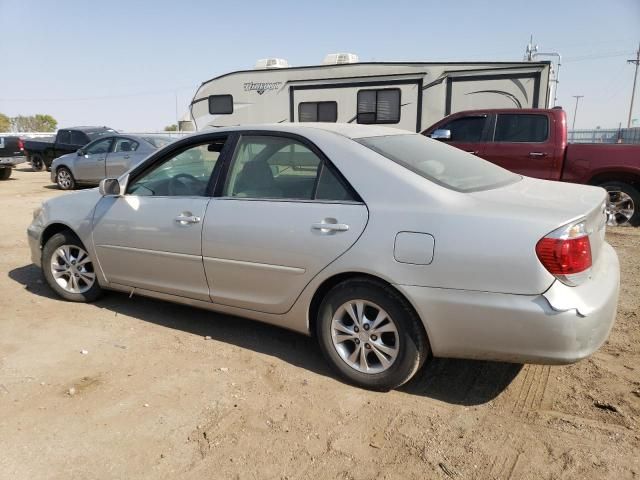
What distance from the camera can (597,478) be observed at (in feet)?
7.50

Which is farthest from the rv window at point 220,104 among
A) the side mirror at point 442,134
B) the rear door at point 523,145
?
the rear door at point 523,145

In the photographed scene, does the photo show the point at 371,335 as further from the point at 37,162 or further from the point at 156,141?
the point at 37,162

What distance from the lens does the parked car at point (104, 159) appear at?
11875mm

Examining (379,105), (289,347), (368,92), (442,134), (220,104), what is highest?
(368,92)

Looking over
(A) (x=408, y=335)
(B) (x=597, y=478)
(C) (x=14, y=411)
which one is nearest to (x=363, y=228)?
(A) (x=408, y=335)

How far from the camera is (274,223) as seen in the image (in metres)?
3.22

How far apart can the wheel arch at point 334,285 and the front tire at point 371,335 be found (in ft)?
0.04

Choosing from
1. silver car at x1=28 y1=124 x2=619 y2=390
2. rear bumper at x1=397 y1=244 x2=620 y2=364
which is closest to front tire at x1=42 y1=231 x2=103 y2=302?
silver car at x1=28 y1=124 x2=619 y2=390

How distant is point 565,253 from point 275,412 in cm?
173

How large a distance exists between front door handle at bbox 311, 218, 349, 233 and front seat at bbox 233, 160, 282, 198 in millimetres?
498

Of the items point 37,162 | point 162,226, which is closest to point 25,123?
point 37,162

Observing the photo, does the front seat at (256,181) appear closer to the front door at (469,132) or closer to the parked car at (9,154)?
the front door at (469,132)

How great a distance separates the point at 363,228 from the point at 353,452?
1168mm

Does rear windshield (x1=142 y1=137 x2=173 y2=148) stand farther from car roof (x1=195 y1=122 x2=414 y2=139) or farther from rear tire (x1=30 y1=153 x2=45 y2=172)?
car roof (x1=195 y1=122 x2=414 y2=139)
